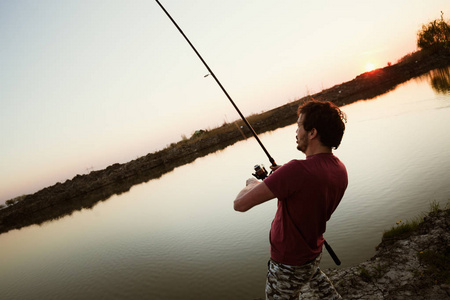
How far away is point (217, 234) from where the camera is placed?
22.6ft

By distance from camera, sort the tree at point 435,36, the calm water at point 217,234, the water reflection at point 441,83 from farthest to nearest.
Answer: the tree at point 435,36 < the water reflection at point 441,83 < the calm water at point 217,234

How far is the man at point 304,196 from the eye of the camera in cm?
157

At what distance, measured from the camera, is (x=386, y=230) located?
4469mm

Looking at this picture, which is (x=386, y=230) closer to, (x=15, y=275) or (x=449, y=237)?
(x=449, y=237)

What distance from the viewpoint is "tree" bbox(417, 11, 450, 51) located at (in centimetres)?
4519

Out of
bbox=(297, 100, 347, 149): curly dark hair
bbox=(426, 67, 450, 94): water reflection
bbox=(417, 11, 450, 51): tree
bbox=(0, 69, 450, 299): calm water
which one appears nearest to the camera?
bbox=(297, 100, 347, 149): curly dark hair

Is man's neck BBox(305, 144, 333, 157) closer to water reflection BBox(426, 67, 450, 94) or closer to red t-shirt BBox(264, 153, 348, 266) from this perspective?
red t-shirt BBox(264, 153, 348, 266)

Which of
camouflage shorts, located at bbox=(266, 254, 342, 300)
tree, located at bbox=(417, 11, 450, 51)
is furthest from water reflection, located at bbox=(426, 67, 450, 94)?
tree, located at bbox=(417, 11, 450, 51)

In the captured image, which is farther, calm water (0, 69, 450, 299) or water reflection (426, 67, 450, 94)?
water reflection (426, 67, 450, 94)

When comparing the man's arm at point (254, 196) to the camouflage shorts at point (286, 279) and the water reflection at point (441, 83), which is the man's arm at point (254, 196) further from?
the water reflection at point (441, 83)

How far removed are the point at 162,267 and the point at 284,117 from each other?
37371 millimetres

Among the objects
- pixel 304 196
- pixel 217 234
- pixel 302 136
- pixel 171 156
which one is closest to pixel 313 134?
pixel 302 136

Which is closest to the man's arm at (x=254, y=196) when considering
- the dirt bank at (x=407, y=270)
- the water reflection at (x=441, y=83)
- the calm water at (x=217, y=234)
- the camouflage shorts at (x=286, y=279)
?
the camouflage shorts at (x=286, y=279)

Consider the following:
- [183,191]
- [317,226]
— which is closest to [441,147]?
[317,226]
